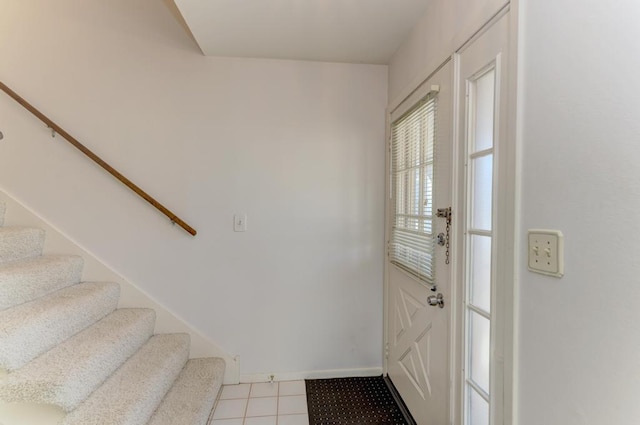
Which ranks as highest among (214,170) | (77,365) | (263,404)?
(214,170)

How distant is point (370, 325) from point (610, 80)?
6.42 ft

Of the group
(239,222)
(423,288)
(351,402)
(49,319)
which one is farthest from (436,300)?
(49,319)

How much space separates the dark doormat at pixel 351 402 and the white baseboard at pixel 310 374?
0.11 ft

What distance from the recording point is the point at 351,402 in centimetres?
191

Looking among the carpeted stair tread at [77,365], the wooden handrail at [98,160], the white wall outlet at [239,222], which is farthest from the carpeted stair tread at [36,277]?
the white wall outlet at [239,222]

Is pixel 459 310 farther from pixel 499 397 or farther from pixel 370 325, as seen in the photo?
pixel 370 325

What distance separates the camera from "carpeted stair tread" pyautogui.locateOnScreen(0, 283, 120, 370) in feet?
4.31

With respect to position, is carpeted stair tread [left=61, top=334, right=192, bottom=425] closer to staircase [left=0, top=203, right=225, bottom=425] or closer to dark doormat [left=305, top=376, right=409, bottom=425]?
staircase [left=0, top=203, right=225, bottom=425]

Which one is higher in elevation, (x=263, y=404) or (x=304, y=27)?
(x=304, y=27)

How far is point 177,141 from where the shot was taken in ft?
6.84

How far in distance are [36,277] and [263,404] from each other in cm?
149

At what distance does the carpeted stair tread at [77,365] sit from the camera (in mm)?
1235

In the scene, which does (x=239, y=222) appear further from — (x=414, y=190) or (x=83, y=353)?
(x=414, y=190)

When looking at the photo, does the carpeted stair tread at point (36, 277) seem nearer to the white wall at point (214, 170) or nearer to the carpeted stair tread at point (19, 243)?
the carpeted stair tread at point (19, 243)
